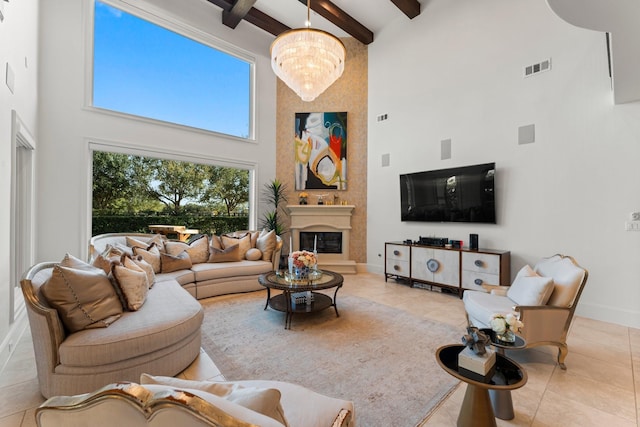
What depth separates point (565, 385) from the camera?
2184mm

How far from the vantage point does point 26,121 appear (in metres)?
3.50

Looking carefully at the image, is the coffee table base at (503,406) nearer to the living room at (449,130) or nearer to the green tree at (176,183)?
the living room at (449,130)

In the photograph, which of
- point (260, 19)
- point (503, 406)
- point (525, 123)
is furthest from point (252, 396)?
point (260, 19)

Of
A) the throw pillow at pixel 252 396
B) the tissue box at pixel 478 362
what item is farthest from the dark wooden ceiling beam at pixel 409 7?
the throw pillow at pixel 252 396

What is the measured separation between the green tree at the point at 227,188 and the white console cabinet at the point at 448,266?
361cm

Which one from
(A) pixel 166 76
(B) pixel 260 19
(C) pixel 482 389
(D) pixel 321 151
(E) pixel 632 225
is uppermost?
(B) pixel 260 19

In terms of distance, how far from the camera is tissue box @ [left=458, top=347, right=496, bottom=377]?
5.22 feet

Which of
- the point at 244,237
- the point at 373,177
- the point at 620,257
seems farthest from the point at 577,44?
the point at 244,237

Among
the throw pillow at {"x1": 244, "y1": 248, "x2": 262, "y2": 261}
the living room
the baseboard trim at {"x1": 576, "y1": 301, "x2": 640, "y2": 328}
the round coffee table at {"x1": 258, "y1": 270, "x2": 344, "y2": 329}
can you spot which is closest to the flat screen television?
the living room

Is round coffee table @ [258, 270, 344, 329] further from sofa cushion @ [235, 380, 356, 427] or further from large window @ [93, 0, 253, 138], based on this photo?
large window @ [93, 0, 253, 138]

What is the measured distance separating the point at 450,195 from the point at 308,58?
320cm

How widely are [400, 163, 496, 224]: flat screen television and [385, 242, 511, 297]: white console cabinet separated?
2.05 feet

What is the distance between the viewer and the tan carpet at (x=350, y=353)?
204cm

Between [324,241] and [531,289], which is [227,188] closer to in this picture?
[324,241]
